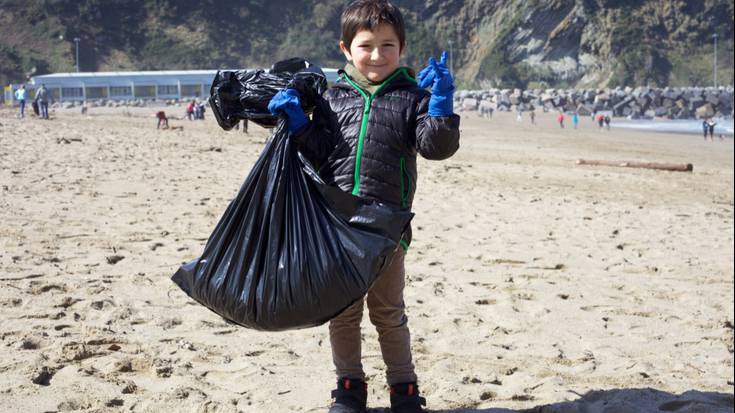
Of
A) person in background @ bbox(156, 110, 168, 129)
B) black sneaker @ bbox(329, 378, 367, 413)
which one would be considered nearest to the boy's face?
black sneaker @ bbox(329, 378, 367, 413)

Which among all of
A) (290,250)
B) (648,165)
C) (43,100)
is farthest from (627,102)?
(290,250)

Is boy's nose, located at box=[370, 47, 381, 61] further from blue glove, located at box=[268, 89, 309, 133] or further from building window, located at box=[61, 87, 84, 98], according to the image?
building window, located at box=[61, 87, 84, 98]

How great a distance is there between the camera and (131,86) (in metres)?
54.7

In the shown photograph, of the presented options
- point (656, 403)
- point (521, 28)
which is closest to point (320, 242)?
point (656, 403)

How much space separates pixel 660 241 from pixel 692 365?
3.30 meters

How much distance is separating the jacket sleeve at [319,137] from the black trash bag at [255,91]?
87 mm

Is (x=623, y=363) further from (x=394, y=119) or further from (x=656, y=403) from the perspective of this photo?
(x=394, y=119)

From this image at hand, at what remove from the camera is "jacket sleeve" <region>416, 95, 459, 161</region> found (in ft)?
8.51

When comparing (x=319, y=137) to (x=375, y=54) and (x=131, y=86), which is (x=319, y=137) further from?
(x=131, y=86)

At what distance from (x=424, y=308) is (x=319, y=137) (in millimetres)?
2012

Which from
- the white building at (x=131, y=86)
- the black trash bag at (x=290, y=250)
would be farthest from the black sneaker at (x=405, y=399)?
the white building at (x=131, y=86)

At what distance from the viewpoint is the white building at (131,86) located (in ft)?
175

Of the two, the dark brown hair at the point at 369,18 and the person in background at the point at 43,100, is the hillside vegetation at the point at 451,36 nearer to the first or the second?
the person in background at the point at 43,100

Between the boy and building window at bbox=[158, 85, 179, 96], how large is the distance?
54.2 metres
